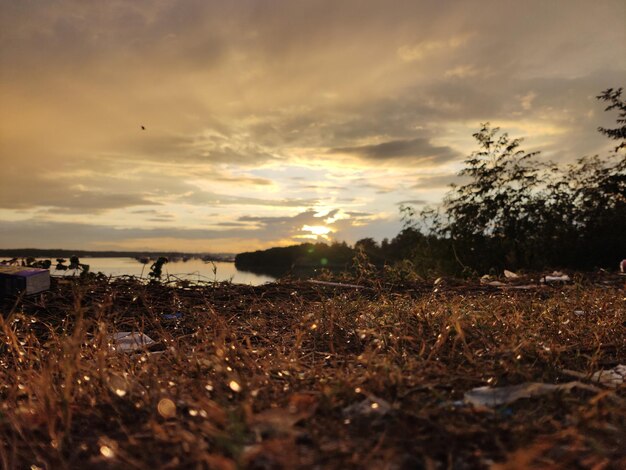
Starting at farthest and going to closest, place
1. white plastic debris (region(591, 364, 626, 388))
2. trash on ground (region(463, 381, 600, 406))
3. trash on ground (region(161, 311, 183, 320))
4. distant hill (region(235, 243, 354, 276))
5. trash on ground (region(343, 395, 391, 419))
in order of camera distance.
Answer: distant hill (region(235, 243, 354, 276)) → trash on ground (region(161, 311, 183, 320)) → white plastic debris (region(591, 364, 626, 388)) → trash on ground (region(463, 381, 600, 406)) → trash on ground (region(343, 395, 391, 419))

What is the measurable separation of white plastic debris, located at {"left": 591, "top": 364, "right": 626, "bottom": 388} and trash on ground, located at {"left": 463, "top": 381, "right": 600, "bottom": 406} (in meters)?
0.26

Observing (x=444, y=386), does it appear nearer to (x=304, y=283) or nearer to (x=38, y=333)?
(x=38, y=333)

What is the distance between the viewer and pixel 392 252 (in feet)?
54.9

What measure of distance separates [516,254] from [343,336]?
1229 centimetres

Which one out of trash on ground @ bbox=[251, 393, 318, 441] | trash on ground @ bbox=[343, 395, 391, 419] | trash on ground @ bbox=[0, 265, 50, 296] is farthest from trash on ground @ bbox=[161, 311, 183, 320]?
trash on ground @ bbox=[343, 395, 391, 419]

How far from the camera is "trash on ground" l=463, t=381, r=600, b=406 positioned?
174cm

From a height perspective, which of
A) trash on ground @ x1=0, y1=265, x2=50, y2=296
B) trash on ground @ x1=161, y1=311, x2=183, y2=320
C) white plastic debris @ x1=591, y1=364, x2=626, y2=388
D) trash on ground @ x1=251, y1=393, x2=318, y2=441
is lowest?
trash on ground @ x1=161, y1=311, x2=183, y2=320

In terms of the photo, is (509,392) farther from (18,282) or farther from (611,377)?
(18,282)

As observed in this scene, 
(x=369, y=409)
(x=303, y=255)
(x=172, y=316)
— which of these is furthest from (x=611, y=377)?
(x=303, y=255)

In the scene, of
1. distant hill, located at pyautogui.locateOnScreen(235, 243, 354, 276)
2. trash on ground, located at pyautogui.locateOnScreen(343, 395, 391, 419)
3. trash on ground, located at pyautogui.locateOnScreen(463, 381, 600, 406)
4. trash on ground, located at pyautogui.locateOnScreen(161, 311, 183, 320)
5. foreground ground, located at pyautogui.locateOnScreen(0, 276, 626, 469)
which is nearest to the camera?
foreground ground, located at pyautogui.locateOnScreen(0, 276, 626, 469)

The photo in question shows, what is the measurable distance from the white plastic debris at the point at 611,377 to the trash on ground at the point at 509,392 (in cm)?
26

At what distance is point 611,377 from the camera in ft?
6.93

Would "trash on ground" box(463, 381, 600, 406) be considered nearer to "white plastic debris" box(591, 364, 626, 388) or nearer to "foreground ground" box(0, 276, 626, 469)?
"foreground ground" box(0, 276, 626, 469)

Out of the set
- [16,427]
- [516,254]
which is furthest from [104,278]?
[516,254]
